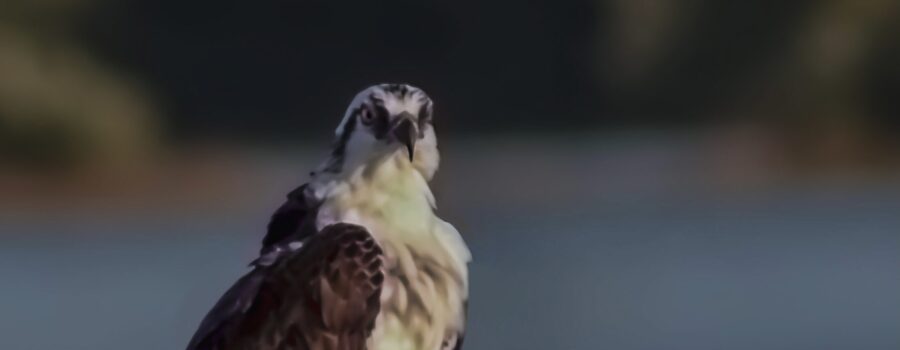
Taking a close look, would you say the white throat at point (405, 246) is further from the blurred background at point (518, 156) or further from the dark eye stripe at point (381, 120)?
the blurred background at point (518, 156)

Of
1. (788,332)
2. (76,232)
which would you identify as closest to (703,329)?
(788,332)

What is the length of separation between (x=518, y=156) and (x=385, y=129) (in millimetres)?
306

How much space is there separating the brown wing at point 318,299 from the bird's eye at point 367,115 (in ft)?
0.36

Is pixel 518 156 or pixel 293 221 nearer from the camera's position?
pixel 293 221

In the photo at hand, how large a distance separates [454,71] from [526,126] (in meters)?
0.10

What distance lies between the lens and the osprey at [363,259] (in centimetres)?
100

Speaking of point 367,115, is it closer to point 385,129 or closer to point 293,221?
point 385,129

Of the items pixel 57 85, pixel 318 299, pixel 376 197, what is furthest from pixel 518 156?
pixel 57 85

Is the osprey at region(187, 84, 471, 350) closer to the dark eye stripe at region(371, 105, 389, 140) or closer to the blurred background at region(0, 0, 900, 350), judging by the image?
the dark eye stripe at region(371, 105, 389, 140)

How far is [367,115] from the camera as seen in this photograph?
1.07 meters

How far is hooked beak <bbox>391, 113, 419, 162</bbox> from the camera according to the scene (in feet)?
3.43

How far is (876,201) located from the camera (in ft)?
4.50

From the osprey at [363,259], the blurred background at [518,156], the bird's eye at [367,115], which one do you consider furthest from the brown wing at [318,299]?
the blurred background at [518,156]

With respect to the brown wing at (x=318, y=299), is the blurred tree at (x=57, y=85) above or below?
above
